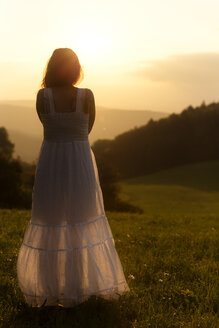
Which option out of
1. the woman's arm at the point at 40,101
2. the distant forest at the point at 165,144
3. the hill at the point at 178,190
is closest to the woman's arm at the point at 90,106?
the woman's arm at the point at 40,101

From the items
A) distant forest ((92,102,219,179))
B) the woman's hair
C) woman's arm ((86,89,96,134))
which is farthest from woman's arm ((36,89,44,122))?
distant forest ((92,102,219,179))

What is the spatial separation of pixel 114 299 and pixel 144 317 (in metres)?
0.48

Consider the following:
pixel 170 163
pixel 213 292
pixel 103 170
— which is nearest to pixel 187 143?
pixel 170 163

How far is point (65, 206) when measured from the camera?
5207mm

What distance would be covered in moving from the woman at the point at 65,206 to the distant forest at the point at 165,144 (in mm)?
69262

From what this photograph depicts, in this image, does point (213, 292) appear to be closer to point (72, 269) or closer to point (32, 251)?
point (72, 269)

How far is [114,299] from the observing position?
213 inches

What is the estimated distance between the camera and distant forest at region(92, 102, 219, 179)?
75.8 metres

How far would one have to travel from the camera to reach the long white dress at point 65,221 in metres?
5.18

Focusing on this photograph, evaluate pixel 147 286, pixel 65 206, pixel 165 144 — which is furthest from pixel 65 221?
pixel 165 144

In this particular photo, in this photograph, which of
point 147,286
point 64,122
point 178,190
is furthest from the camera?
point 178,190

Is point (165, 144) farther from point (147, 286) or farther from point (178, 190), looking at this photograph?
point (147, 286)

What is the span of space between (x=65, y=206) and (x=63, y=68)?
5.92 ft

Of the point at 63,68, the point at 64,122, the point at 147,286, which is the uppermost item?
the point at 63,68
